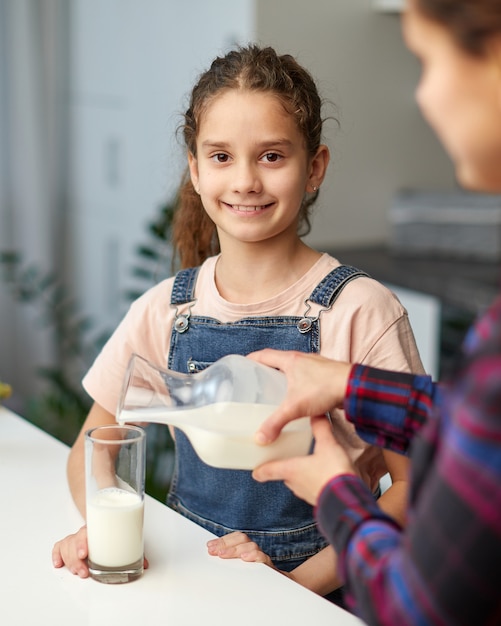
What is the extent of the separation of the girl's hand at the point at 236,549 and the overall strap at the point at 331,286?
0.37 metres

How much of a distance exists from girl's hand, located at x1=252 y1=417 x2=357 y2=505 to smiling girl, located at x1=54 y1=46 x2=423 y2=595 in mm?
345

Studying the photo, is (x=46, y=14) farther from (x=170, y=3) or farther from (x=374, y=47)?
(x=374, y=47)

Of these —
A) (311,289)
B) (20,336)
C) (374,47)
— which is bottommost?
(20,336)

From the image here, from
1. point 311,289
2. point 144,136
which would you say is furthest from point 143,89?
point 311,289

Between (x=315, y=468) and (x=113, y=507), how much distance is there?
0.28 metres

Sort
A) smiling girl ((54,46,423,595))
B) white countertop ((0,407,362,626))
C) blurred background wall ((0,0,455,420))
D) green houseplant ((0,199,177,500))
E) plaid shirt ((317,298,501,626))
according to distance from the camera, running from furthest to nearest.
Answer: blurred background wall ((0,0,455,420)) < green houseplant ((0,199,177,500)) < smiling girl ((54,46,423,595)) < white countertop ((0,407,362,626)) < plaid shirt ((317,298,501,626))

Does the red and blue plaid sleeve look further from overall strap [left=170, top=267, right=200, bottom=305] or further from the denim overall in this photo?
overall strap [left=170, top=267, right=200, bottom=305]

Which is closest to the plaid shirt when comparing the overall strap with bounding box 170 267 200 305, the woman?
the woman

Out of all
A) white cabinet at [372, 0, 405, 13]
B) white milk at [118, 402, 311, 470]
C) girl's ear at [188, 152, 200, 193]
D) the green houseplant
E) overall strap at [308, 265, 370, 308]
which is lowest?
the green houseplant

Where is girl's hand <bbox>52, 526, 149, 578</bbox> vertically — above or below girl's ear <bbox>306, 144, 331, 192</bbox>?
below

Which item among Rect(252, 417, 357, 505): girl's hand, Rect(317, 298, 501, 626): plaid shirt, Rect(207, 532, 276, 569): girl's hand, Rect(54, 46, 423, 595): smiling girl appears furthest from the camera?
Rect(54, 46, 423, 595): smiling girl

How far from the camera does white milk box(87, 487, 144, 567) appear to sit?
0.99m

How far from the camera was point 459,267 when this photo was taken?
2633 millimetres

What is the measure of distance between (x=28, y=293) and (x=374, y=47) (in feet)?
4.30
